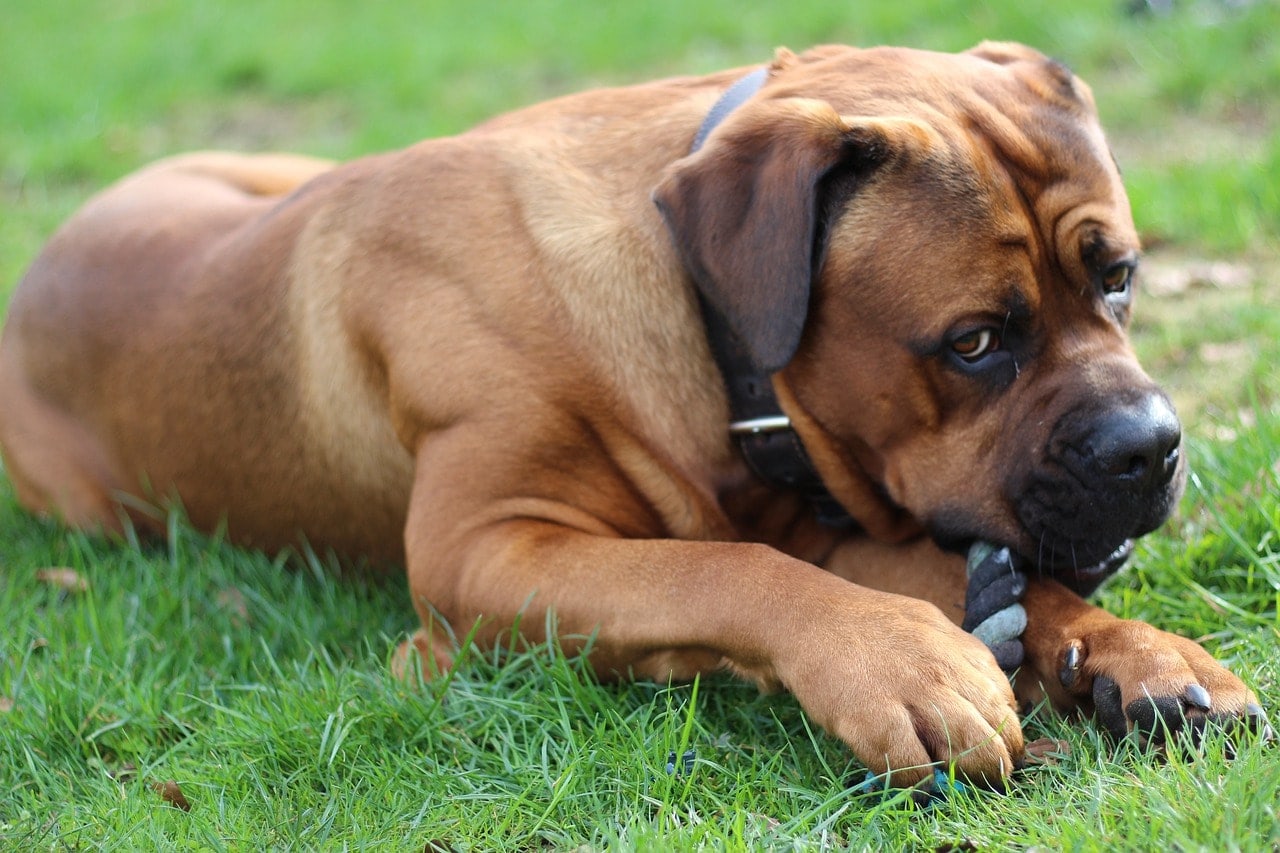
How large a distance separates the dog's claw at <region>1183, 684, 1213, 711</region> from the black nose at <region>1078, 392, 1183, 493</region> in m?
0.49

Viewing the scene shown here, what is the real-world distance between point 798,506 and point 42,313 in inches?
103

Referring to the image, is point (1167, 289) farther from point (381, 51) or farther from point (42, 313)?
point (381, 51)

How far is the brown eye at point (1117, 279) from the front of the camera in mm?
3219

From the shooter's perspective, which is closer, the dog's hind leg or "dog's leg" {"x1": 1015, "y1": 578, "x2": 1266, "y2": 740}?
"dog's leg" {"x1": 1015, "y1": 578, "x2": 1266, "y2": 740}

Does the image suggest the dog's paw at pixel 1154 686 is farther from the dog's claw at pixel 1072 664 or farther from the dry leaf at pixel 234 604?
the dry leaf at pixel 234 604

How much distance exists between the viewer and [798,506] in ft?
11.8

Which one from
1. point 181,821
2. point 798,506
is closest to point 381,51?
Answer: point 798,506

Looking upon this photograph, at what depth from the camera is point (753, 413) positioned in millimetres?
3396

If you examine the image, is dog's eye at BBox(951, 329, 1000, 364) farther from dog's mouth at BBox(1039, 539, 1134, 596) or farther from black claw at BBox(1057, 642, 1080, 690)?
black claw at BBox(1057, 642, 1080, 690)

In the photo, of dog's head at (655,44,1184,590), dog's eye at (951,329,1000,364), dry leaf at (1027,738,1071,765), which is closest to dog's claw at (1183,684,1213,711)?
dry leaf at (1027,738,1071,765)

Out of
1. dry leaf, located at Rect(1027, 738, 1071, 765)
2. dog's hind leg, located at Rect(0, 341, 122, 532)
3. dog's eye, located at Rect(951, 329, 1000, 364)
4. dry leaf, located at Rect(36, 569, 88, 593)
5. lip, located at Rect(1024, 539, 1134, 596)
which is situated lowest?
dry leaf, located at Rect(36, 569, 88, 593)

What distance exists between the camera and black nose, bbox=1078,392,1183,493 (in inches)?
115

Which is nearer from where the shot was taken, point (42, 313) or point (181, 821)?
point (181, 821)

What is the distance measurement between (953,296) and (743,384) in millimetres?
588
